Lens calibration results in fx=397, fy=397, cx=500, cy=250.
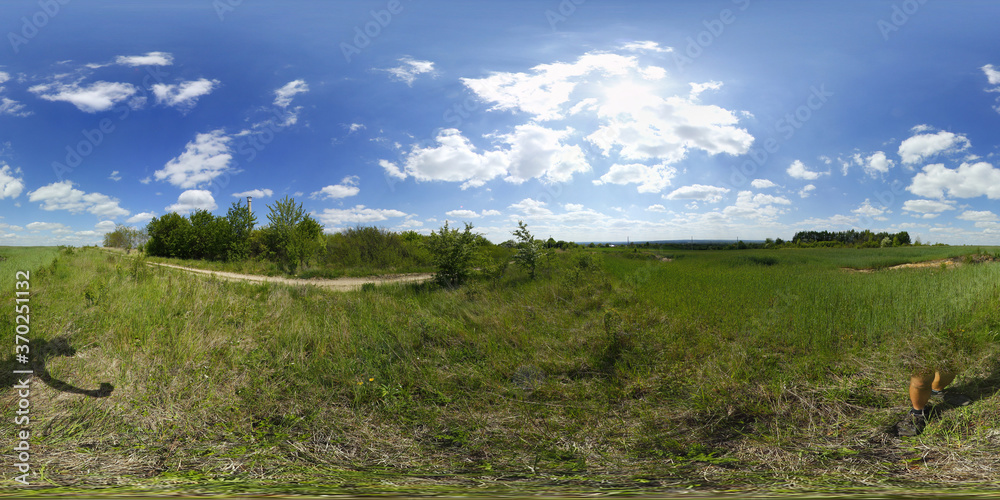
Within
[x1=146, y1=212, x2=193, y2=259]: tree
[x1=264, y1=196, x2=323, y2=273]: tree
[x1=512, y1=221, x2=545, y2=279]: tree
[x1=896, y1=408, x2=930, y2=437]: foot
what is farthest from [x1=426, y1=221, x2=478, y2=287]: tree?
[x1=146, y1=212, x2=193, y2=259]: tree

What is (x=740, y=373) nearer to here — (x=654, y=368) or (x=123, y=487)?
(x=654, y=368)

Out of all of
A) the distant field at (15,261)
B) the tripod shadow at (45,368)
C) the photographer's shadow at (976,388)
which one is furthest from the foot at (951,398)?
the distant field at (15,261)

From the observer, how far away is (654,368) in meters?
5.43

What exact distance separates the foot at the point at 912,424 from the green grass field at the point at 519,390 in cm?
11

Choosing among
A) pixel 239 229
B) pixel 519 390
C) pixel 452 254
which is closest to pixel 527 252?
pixel 452 254

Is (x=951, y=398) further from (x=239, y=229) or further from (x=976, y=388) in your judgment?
(x=239, y=229)

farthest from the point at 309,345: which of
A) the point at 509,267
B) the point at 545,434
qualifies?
the point at 509,267

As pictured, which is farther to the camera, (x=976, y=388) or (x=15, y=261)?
(x=15, y=261)

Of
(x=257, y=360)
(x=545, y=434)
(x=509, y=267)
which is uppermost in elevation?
(x=509, y=267)

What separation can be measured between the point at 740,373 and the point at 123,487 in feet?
19.8

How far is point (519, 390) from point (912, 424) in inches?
149

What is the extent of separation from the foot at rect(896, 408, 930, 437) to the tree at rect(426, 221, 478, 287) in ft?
32.8

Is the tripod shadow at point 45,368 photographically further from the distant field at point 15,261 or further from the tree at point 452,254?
the tree at point 452,254

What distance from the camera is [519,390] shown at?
16.1ft
